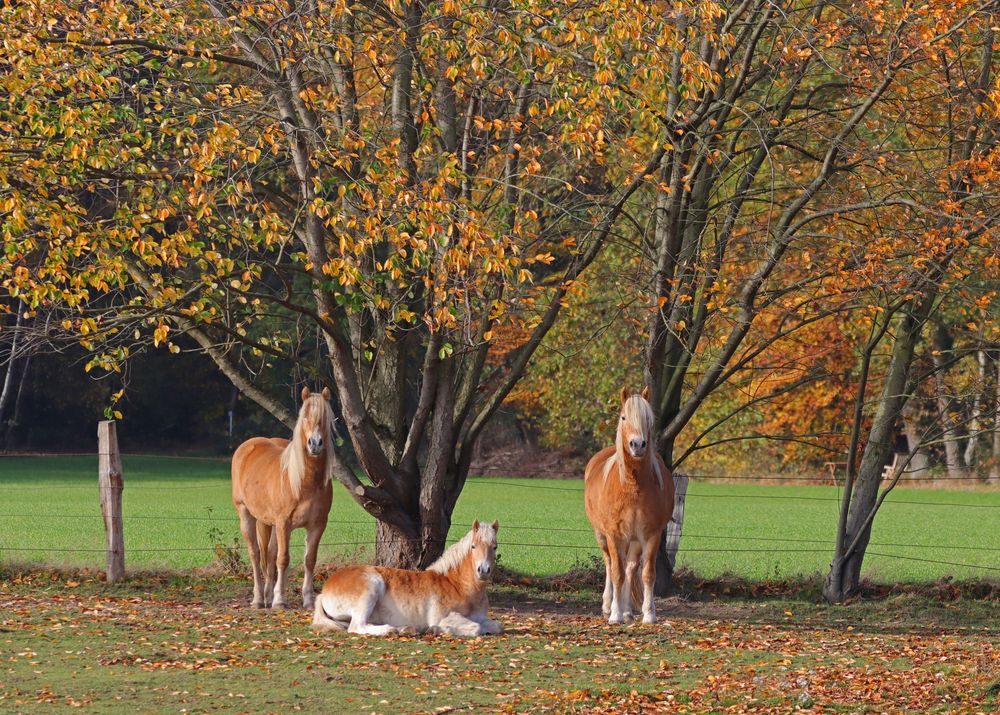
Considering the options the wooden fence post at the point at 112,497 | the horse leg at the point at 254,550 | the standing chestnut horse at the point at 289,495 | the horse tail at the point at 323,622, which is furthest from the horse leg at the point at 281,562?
the wooden fence post at the point at 112,497

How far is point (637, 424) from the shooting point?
10.0 meters

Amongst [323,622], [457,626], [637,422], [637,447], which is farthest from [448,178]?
[323,622]

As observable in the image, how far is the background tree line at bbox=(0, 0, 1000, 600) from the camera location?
9.59 meters

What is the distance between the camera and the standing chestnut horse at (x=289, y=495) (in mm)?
10508

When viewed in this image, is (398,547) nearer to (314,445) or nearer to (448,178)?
(314,445)

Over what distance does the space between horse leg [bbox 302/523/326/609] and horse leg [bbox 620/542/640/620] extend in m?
2.58

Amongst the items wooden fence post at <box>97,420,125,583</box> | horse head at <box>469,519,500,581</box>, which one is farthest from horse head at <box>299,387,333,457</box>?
wooden fence post at <box>97,420,125,583</box>

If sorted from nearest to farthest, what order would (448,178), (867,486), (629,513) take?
(448,178), (629,513), (867,486)

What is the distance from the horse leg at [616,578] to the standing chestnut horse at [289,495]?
2426 mm

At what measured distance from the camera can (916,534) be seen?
2392 cm

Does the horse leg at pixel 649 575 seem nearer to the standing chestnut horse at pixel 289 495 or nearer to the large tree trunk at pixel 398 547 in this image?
the large tree trunk at pixel 398 547

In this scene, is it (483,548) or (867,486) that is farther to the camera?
(867,486)

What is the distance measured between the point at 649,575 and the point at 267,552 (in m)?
3.40

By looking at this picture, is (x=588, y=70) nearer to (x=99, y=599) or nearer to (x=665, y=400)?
(x=665, y=400)
